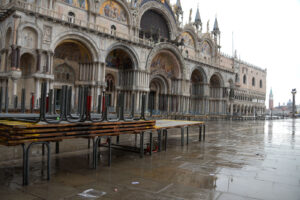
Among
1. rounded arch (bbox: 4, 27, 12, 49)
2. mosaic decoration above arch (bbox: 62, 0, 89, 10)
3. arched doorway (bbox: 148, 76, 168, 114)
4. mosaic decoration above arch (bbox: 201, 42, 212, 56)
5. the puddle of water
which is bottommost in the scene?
the puddle of water

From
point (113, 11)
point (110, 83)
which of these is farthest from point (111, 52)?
point (113, 11)

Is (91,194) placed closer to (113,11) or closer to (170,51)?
(113,11)

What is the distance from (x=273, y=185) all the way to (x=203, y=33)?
45.4 meters

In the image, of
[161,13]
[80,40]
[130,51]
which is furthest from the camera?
[161,13]

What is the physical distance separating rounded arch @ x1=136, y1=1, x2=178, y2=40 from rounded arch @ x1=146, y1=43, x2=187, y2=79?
174 inches

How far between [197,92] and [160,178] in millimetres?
40626

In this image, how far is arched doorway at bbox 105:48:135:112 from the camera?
3089 centimetres

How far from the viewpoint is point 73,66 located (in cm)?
2747

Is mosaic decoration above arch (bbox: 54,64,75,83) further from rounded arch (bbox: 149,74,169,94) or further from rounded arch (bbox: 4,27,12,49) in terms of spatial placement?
rounded arch (bbox: 149,74,169,94)

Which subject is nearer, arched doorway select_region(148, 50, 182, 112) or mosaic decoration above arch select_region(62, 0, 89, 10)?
mosaic decoration above arch select_region(62, 0, 89, 10)

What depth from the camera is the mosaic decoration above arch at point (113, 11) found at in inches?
1153

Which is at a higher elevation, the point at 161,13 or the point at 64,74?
the point at 161,13

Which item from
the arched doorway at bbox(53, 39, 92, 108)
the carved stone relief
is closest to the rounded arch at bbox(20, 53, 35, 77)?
the carved stone relief

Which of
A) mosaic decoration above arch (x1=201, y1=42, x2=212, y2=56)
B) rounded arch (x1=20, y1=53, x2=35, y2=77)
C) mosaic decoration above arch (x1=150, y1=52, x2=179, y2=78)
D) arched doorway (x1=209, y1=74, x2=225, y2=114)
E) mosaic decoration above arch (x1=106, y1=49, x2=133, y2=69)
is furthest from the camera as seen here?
arched doorway (x1=209, y1=74, x2=225, y2=114)
